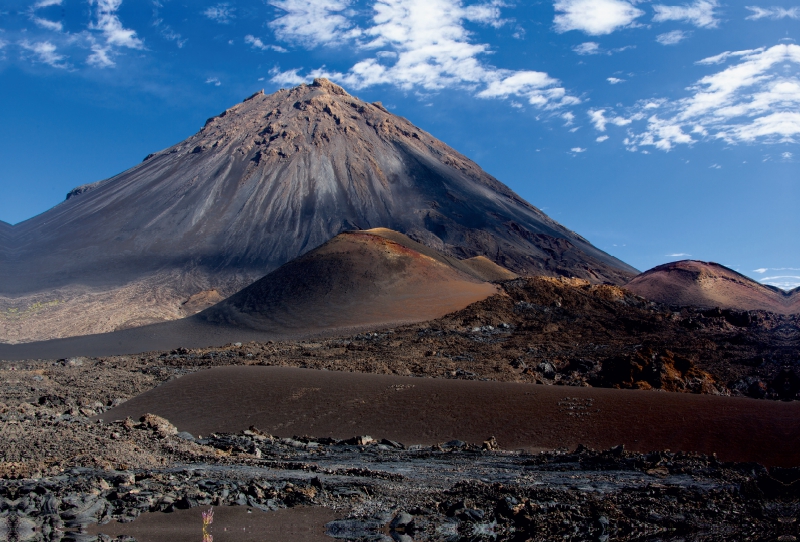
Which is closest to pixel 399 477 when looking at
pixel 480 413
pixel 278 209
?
pixel 480 413

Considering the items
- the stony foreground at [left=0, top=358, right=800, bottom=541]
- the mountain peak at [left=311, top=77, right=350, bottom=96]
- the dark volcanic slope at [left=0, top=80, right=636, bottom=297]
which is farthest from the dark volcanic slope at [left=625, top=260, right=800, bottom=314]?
the mountain peak at [left=311, top=77, right=350, bottom=96]

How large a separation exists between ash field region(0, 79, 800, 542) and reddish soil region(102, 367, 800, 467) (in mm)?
75

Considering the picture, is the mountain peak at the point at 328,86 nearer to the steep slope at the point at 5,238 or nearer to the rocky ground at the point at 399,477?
the steep slope at the point at 5,238

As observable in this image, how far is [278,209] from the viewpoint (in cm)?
8188

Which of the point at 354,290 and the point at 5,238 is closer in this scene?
the point at 354,290

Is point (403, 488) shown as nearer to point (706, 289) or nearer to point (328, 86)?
point (706, 289)

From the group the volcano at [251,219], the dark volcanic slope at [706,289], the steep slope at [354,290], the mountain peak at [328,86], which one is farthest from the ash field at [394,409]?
the mountain peak at [328,86]

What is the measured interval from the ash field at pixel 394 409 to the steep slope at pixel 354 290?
20cm

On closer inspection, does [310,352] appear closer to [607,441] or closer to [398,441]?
[398,441]

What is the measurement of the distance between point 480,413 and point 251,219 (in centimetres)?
7060

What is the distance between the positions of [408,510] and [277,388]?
10.6 metres

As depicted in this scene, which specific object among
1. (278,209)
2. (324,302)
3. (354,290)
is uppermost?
(278,209)

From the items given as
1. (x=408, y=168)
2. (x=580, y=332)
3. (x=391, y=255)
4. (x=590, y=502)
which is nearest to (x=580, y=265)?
(x=408, y=168)

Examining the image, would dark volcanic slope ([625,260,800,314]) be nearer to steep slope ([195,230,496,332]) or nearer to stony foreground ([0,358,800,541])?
steep slope ([195,230,496,332])
